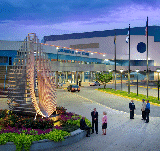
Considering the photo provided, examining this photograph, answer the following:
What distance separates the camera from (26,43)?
16000 mm

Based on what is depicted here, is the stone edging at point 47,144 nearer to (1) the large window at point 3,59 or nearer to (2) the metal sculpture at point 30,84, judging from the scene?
(2) the metal sculpture at point 30,84

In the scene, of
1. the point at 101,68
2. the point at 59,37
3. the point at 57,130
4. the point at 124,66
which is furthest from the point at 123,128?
the point at 59,37

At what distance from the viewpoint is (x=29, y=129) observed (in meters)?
12.9

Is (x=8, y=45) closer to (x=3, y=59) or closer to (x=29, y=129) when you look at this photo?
(x=3, y=59)

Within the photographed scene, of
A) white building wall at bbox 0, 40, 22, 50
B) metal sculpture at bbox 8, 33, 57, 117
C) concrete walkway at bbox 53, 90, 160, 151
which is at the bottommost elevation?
concrete walkway at bbox 53, 90, 160, 151

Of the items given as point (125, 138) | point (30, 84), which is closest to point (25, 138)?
point (30, 84)

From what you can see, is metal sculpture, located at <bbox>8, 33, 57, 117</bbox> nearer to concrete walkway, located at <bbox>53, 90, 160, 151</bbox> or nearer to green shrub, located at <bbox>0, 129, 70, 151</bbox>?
green shrub, located at <bbox>0, 129, 70, 151</bbox>

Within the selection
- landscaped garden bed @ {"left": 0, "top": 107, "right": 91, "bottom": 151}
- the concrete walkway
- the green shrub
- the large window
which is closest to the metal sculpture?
landscaped garden bed @ {"left": 0, "top": 107, "right": 91, "bottom": 151}

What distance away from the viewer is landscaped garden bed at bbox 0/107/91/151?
442 inches

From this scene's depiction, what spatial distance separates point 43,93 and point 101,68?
5916cm

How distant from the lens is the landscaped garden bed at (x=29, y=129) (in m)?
11.2

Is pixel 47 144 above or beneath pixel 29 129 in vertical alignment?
beneath

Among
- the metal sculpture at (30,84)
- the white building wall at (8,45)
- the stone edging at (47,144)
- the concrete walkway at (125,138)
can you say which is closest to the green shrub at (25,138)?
the stone edging at (47,144)

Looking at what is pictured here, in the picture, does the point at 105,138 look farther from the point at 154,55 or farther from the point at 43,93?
the point at 154,55
